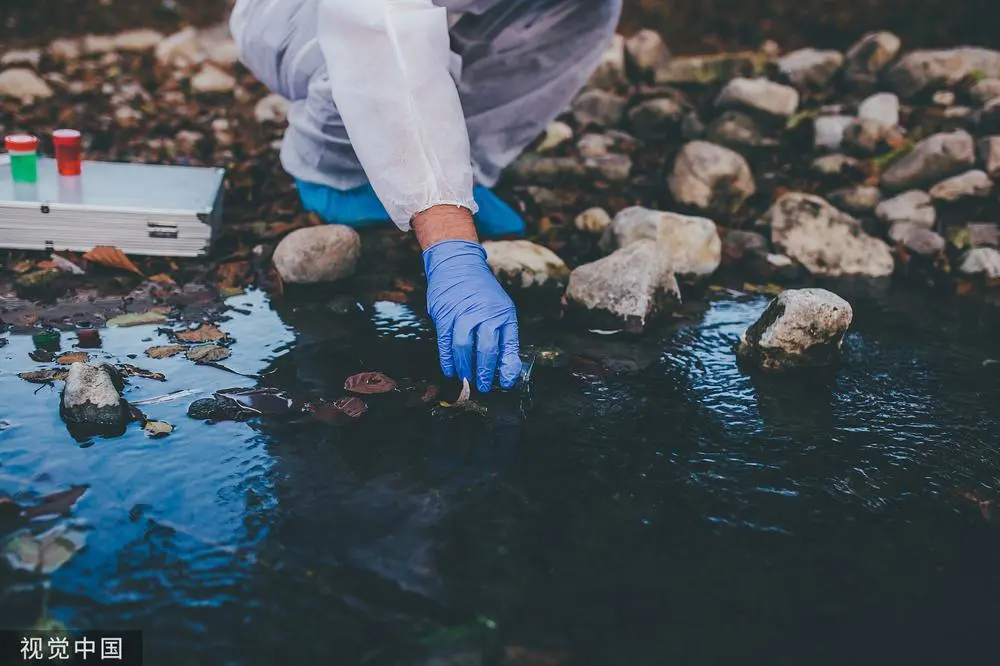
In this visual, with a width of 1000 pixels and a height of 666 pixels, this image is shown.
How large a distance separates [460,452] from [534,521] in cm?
30

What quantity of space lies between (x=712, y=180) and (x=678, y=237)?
2.03 feet

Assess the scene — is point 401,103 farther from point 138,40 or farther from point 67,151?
point 138,40

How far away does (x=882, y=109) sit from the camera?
432cm

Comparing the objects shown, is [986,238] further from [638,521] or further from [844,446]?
[638,521]

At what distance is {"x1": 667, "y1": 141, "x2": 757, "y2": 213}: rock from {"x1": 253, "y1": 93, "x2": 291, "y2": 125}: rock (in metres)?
2.23


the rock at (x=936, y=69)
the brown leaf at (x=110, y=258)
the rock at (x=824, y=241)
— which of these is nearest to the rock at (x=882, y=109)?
the rock at (x=936, y=69)

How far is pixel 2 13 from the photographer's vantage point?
6562 millimetres

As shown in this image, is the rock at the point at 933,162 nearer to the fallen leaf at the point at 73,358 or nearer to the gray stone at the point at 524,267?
the gray stone at the point at 524,267

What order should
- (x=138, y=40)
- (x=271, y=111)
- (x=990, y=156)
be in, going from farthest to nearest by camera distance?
(x=138, y=40)
(x=271, y=111)
(x=990, y=156)

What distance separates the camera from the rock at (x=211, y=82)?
18.0 ft

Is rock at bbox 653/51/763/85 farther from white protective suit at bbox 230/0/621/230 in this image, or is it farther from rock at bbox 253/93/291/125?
rock at bbox 253/93/291/125

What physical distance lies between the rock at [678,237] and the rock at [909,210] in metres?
0.82

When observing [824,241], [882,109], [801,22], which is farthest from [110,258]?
[801,22]

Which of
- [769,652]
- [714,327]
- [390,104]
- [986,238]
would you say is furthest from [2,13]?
[769,652]
